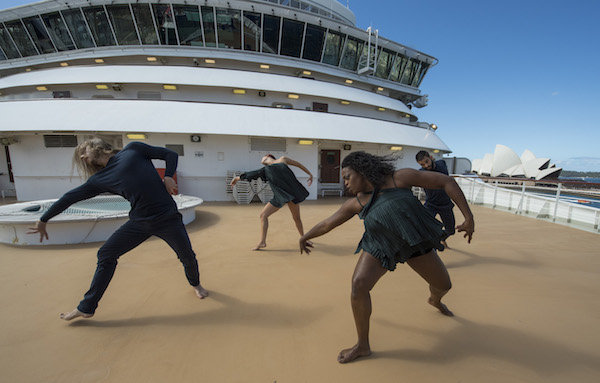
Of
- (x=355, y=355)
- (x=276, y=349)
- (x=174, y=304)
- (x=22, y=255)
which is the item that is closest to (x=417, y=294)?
(x=355, y=355)

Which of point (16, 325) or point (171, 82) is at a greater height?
point (171, 82)

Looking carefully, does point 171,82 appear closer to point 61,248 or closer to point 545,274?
point 61,248

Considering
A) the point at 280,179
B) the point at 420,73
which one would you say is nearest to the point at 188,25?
the point at 280,179

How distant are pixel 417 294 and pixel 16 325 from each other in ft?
13.7

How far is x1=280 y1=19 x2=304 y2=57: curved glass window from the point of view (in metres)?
12.8

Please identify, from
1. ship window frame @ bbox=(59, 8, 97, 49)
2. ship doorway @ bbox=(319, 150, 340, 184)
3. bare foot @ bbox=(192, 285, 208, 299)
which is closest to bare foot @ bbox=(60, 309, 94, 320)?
bare foot @ bbox=(192, 285, 208, 299)

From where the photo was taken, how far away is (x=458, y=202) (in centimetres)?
167

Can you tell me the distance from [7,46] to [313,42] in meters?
19.0

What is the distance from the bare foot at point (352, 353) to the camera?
171cm

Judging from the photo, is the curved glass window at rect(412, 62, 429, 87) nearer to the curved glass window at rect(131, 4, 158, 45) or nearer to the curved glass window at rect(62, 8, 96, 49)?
the curved glass window at rect(131, 4, 158, 45)

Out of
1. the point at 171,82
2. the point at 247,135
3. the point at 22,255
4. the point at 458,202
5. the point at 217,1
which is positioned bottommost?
the point at 22,255

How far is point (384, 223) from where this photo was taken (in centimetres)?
158

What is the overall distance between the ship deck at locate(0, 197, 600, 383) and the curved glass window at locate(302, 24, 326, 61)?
45.0ft

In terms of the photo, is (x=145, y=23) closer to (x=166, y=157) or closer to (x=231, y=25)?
(x=231, y=25)
